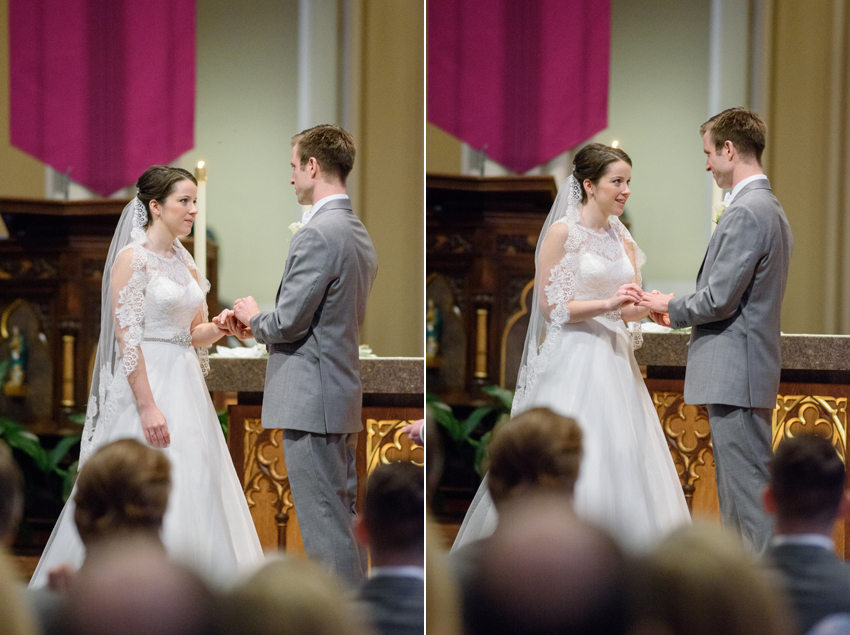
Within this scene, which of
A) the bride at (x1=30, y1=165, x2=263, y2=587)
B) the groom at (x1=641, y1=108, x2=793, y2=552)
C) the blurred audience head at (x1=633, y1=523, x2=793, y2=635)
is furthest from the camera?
the bride at (x1=30, y1=165, x2=263, y2=587)

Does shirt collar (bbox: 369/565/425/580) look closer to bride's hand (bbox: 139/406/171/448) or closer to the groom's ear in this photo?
bride's hand (bbox: 139/406/171/448)

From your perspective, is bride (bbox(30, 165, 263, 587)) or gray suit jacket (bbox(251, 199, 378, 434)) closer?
gray suit jacket (bbox(251, 199, 378, 434))

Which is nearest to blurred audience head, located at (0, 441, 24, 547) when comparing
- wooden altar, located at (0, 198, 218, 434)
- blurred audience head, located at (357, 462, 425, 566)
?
wooden altar, located at (0, 198, 218, 434)

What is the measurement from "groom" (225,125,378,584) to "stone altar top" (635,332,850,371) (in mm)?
587

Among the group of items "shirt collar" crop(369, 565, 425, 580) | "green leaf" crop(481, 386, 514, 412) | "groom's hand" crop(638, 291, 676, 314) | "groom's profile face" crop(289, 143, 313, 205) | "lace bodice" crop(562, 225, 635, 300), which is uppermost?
"groom's profile face" crop(289, 143, 313, 205)

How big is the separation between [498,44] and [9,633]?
5.04 ft

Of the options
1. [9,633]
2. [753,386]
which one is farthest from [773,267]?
[9,633]

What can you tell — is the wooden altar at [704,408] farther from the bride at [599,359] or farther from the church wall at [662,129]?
the church wall at [662,129]

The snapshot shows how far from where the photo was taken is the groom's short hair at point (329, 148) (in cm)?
174

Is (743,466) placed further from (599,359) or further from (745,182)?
(745,182)

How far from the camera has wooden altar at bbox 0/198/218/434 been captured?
1.85 meters

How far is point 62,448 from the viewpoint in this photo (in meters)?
1.88

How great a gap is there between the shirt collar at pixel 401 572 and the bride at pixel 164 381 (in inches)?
10.1

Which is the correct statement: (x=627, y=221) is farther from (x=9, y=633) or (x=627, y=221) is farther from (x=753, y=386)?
(x=9, y=633)
